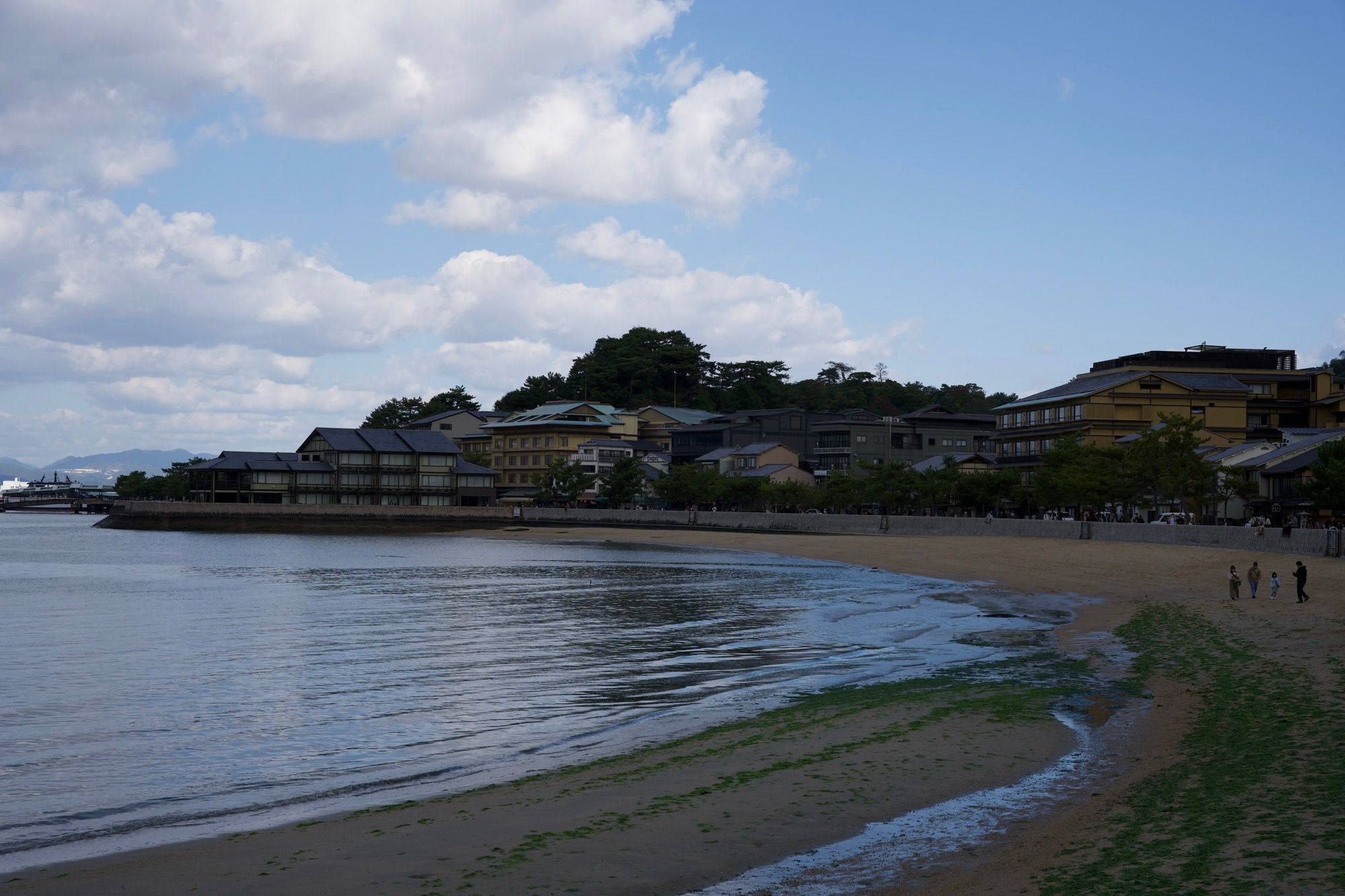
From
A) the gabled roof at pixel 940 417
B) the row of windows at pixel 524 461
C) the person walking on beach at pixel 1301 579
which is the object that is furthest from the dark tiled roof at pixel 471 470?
the person walking on beach at pixel 1301 579

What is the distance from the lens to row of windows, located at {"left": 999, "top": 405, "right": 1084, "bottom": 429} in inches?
3711

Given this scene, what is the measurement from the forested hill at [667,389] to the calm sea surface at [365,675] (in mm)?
109086

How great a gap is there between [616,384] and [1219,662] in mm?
145091

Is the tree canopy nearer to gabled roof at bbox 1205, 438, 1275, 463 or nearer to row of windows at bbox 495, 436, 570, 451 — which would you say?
row of windows at bbox 495, 436, 570, 451

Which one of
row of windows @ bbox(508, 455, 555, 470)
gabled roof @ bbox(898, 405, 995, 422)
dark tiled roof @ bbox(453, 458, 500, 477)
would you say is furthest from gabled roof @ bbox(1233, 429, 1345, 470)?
row of windows @ bbox(508, 455, 555, 470)

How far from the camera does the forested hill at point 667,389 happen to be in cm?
15962

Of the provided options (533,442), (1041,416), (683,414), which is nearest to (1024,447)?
(1041,416)

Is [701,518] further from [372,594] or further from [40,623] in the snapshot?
[40,623]

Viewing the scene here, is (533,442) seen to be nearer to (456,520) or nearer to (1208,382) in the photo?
(456,520)

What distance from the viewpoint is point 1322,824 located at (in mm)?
9062

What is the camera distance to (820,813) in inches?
438

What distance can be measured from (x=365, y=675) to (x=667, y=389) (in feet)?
467

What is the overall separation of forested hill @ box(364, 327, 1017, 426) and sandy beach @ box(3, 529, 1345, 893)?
137m

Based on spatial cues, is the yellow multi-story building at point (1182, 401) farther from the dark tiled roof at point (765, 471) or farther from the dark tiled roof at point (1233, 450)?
the dark tiled roof at point (765, 471)
